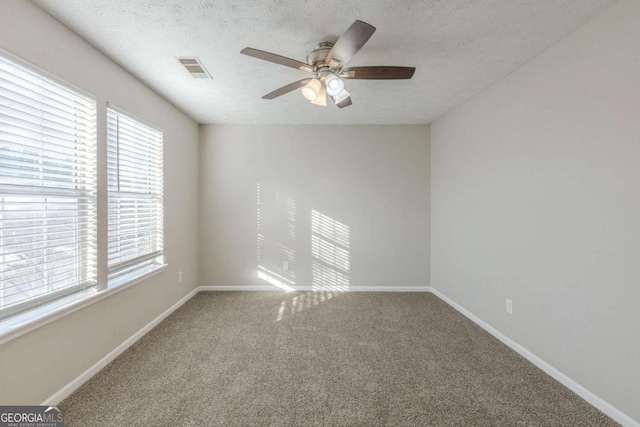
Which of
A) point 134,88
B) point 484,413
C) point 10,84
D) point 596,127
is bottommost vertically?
point 484,413

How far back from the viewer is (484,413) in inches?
64.4

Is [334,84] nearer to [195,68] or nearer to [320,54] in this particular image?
[320,54]

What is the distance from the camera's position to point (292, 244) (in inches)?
155

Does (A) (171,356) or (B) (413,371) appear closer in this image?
(B) (413,371)

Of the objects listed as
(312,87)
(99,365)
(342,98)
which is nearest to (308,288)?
(99,365)

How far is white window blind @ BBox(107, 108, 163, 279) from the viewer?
7.41ft

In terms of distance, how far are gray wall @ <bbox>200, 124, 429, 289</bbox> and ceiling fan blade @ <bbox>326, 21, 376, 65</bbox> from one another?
7.26 feet

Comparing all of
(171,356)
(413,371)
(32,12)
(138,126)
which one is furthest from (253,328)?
(32,12)

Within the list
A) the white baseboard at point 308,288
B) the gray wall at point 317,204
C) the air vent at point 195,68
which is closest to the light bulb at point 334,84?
the air vent at point 195,68

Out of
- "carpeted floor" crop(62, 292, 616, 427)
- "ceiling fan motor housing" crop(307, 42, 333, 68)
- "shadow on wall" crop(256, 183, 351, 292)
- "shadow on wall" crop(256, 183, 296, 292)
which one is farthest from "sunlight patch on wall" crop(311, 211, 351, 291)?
"ceiling fan motor housing" crop(307, 42, 333, 68)

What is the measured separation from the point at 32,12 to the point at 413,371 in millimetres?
3592

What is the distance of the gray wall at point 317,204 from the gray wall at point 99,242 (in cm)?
61

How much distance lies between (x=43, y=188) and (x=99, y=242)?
0.58 m

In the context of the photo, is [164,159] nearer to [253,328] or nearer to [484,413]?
[253,328]
